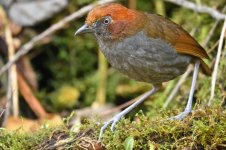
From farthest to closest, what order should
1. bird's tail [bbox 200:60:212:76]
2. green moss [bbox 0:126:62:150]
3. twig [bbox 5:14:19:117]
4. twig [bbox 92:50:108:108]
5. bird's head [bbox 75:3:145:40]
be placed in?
twig [bbox 92:50:108:108] → twig [bbox 5:14:19:117] → bird's tail [bbox 200:60:212:76] → bird's head [bbox 75:3:145:40] → green moss [bbox 0:126:62:150]

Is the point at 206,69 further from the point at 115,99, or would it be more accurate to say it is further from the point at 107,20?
the point at 115,99

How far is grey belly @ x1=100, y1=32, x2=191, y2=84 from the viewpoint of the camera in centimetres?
399

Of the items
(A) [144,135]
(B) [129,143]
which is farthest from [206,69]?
(B) [129,143]

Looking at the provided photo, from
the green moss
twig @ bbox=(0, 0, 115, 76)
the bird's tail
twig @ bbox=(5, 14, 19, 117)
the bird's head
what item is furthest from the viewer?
twig @ bbox=(0, 0, 115, 76)

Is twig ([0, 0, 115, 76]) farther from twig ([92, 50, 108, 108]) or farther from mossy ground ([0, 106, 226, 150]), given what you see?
mossy ground ([0, 106, 226, 150])

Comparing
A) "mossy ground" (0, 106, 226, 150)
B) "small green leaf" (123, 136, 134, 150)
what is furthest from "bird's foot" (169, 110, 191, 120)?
"small green leaf" (123, 136, 134, 150)

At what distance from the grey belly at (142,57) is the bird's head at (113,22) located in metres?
0.06

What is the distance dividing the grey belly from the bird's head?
64mm

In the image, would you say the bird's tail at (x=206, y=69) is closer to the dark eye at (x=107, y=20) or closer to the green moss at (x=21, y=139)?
the dark eye at (x=107, y=20)

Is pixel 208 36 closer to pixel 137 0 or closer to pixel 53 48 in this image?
pixel 137 0

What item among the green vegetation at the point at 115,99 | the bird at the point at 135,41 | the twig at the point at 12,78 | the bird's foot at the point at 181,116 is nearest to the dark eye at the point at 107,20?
the bird at the point at 135,41

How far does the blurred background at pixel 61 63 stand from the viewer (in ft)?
19.4

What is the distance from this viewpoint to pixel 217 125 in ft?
11.1

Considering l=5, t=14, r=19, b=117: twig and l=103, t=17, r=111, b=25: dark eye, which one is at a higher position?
l=103, t=17, r=111, b=25: dark eye
